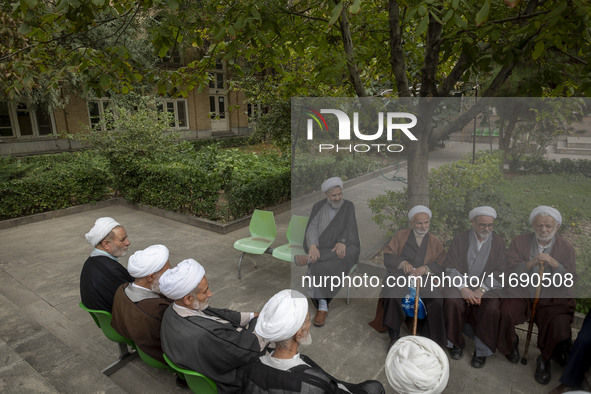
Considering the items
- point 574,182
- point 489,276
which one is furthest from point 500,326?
point 574,182

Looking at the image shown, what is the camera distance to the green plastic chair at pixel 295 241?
493 cm

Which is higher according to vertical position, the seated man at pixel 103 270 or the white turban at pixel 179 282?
the white turban at pixel 179 282

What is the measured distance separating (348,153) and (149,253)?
2081 mm

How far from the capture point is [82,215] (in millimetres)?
8930

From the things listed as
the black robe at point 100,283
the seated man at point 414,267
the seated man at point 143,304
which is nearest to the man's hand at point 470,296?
the seated man at point 414,267

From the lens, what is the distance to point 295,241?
5.11 metres

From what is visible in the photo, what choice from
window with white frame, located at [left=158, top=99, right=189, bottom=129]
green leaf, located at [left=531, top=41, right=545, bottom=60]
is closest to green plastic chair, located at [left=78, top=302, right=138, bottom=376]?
green leaf, located at [left=531, top=41, right=545, bottom=60]

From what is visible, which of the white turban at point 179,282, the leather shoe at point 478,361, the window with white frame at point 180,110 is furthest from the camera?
the window with white frame at point 180,110

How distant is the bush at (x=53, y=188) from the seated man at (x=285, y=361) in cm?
820

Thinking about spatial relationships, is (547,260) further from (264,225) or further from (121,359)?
(121,359)

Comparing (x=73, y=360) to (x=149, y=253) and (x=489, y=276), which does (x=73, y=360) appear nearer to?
(x=149, y=253)

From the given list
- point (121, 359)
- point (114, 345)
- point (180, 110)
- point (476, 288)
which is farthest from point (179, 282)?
point (180, 110)

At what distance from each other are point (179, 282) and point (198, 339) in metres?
0.40

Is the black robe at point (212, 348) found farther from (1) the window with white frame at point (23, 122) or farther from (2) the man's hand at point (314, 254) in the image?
(1) the window with white frame at point (23, 122)
